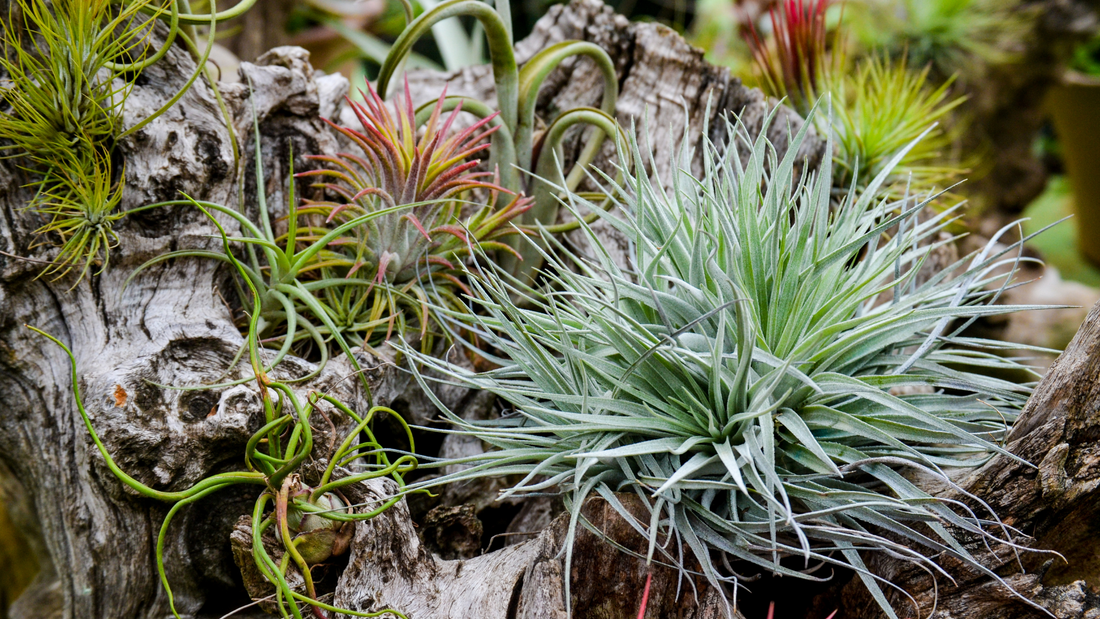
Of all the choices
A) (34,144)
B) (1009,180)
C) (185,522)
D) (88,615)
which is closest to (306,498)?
(185,522)

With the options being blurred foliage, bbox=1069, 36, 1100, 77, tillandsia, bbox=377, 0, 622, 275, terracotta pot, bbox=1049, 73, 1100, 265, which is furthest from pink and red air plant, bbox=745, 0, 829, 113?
blurred foliage, bbox=1069, 36, 1100, 77

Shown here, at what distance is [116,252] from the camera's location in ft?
3.93

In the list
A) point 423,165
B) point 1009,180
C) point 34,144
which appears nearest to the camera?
point 34,144

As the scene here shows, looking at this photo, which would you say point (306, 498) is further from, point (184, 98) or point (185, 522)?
point (184, 98)

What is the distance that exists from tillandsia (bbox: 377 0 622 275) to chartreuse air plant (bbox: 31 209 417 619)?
56 centimetres

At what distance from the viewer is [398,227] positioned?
49.6 inches

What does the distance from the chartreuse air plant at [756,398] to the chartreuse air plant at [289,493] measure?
0.17 metres

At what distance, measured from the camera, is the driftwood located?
99cm

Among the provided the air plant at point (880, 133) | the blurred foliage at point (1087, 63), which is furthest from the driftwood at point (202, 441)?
the blurred foliage at point (1087, 63)

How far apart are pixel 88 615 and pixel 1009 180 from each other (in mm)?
3921

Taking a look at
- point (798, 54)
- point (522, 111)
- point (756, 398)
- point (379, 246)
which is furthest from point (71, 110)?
point (798, 54)

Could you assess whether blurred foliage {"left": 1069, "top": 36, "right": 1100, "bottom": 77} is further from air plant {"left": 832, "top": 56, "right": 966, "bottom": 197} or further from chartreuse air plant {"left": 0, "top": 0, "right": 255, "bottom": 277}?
chartreuse air plant {"left": 0, "top": 0, "right": 255, "bottom": 277}

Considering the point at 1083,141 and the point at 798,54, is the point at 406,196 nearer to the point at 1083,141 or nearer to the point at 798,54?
the point at 798,54

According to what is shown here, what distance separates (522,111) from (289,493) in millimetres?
892
